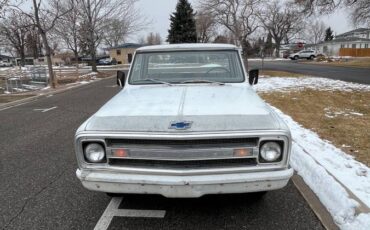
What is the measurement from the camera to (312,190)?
4.07 meters

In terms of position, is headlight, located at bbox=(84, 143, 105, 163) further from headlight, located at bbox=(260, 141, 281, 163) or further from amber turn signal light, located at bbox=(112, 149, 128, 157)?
headlight, located at bbox=(260, 141, 281, 163)

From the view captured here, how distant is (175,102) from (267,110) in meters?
0.92

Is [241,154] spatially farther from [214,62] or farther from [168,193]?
[214,62]

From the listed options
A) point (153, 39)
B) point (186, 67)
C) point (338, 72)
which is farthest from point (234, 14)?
point (153, 39)

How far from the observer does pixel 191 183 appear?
9.47 feet

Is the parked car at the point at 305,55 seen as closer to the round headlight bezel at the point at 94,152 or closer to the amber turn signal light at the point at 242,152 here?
the amber turn signal light at the point at 242,152

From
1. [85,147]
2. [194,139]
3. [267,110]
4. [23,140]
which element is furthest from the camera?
[23,140]

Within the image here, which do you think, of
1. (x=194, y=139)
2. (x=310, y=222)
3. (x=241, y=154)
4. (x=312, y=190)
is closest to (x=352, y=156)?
(x=312, y=190)

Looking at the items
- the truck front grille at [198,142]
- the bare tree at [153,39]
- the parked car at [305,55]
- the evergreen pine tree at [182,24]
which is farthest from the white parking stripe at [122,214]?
the bare tree at [153,39]

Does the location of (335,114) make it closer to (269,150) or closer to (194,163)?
(269,150)

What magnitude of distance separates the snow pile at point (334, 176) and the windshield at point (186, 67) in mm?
1483

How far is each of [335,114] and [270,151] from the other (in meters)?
5.82

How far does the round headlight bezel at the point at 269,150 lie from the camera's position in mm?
2992

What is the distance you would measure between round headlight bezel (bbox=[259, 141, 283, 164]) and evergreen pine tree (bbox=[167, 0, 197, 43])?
4748 centimetres
